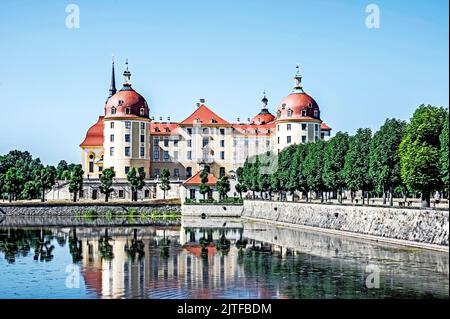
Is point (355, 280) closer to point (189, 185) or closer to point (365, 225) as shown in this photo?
point (365, 225)

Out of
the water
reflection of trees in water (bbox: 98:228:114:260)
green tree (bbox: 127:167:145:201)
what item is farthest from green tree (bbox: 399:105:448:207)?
green tree (bbox: 127:167:145:201)

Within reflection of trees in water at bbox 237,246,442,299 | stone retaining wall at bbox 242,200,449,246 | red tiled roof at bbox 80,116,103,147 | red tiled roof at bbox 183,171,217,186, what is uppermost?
red tiled roof at bbox 80,116,103,147

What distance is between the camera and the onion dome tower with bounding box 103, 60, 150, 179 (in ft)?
245

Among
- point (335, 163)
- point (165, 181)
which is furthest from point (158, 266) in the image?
point (165, 181)

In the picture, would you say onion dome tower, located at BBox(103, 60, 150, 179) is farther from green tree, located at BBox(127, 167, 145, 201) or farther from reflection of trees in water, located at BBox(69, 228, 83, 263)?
reflection of trees in water, located at BBox(69, 228, 83, 263)

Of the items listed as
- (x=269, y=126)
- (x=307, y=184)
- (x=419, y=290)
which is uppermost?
(x=269, y=126)

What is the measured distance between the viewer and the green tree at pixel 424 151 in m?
33.9

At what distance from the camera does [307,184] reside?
5225 centimetres

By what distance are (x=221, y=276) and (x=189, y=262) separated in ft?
14.8

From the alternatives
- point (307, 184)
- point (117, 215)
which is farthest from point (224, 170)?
point (307, 184)

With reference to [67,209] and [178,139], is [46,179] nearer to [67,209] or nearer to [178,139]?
[67,209]

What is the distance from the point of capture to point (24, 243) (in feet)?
123

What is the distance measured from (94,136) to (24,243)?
45004mm

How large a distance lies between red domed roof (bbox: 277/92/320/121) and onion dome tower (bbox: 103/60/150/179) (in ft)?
48.1
